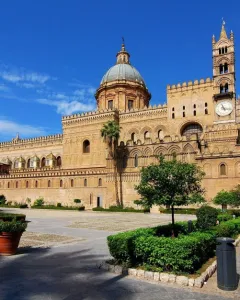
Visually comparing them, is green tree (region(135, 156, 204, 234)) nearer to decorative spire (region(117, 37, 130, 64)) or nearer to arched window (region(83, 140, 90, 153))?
arched window (region(83, 140, 90, 153))

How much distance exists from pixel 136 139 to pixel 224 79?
15296 mm

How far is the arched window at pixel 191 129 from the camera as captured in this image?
4272cm

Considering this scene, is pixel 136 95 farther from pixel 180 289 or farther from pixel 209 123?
pixel 180 289

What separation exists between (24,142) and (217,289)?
61.7m

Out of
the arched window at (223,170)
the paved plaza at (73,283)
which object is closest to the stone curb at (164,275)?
the paved plaza at (73,283)

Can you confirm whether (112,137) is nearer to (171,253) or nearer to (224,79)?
(224,79)

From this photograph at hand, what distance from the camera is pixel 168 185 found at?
1084cm

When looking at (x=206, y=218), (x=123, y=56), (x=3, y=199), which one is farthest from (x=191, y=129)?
(x=3, y=199)

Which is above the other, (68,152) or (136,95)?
(136,95)

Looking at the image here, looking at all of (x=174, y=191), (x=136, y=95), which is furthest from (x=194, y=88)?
(x=174, y=191)

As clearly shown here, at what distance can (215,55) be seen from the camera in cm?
4150

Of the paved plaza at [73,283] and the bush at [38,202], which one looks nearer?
the paved plaza at [73,283]

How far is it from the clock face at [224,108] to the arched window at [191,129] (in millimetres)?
3411

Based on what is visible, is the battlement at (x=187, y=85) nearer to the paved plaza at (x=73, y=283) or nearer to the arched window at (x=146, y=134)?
the arched window at (x=146, y=134)
